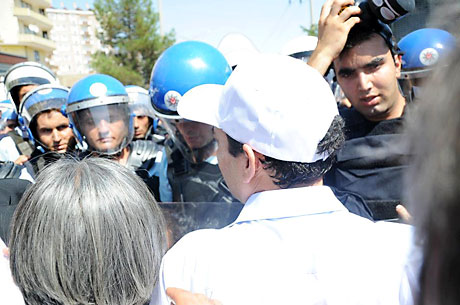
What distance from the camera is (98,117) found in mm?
3373

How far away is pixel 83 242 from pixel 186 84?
177 cm

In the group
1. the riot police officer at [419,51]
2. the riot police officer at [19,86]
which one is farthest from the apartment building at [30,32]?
the riot police officer at [419,51]

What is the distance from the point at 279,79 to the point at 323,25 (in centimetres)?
90

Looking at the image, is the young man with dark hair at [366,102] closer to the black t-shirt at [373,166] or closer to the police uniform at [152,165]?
the black t-shirt at [373,166]

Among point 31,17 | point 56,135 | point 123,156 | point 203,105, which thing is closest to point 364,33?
point 203,105

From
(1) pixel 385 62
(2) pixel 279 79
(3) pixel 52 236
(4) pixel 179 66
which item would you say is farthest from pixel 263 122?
(4) pixel 179 66

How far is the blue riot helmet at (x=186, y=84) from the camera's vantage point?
9.22 ft

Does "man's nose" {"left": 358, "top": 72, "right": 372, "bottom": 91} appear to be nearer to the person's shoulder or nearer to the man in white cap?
the man in white cap

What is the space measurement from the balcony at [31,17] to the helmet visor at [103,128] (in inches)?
1569

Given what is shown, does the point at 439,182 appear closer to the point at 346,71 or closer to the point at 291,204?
the point at 291,204

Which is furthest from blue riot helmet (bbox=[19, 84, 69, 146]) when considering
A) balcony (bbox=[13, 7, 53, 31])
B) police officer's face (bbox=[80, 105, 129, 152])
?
balcony (bbox=[13, 7, 53, 31])

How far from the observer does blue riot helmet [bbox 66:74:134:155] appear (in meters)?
3.30

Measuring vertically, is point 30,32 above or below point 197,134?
below

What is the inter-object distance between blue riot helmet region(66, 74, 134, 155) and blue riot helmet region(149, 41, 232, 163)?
0.48 meters
